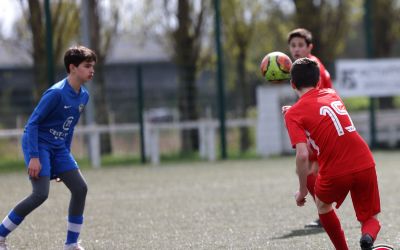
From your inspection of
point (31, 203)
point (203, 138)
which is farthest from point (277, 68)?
point (203, 138)

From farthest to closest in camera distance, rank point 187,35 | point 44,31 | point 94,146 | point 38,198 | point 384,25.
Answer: point 384,25
point 187,35
point 44,31
point 94,146
point 38,198

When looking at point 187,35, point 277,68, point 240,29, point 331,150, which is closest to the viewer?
point 331,150

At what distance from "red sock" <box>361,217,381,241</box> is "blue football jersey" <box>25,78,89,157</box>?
8.10ft

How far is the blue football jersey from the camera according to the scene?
20.1 ft

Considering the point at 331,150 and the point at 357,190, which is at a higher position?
the point at 331,150

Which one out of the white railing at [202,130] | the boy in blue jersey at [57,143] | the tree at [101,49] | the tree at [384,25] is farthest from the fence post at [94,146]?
the tree at [384,25]

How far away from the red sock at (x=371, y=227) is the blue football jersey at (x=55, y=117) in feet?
8.10

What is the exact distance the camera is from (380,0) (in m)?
24.4

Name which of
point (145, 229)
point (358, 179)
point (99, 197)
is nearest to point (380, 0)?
point (99, 197)

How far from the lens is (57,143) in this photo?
633cm

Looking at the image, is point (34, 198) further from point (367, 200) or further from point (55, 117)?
point (367, 200)

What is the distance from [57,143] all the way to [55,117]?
222mm

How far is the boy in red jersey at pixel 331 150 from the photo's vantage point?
529 cm

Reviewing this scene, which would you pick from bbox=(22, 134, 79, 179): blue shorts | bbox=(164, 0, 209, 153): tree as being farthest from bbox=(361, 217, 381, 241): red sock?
bbox=(164, 0, 209, 153): tree
